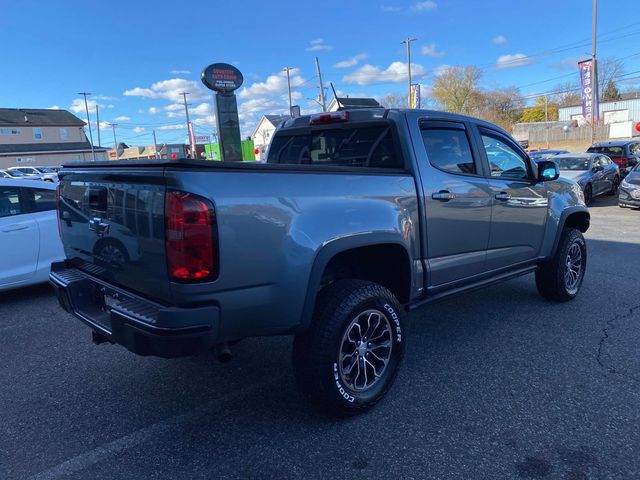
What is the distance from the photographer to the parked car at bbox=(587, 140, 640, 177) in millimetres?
17733

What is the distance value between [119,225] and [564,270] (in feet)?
14.3

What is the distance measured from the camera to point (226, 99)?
14438mm

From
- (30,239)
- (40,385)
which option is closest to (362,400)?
(40,385)

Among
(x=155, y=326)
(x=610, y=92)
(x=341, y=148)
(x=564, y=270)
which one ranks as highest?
(x=610, y=92)

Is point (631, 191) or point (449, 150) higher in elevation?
point (449, 150)

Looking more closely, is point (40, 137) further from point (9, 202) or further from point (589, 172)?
point (9, 202)

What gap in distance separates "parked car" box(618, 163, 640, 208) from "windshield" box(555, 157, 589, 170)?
4.92 ft

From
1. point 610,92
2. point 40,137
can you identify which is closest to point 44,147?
point 40,137

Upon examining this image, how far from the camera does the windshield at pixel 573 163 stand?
46.7 feet

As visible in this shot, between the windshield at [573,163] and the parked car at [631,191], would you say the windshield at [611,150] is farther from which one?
the parked car at [631,191]

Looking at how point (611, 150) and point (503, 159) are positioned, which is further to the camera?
point (611, 150)

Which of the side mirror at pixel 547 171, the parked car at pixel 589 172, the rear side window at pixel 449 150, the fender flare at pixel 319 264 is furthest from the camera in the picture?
the parked car at pixel 589 172

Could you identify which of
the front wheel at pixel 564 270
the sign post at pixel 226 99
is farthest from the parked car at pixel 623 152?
the front wheel at pixel 564 270

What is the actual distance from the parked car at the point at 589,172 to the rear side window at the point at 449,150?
10822 mm
